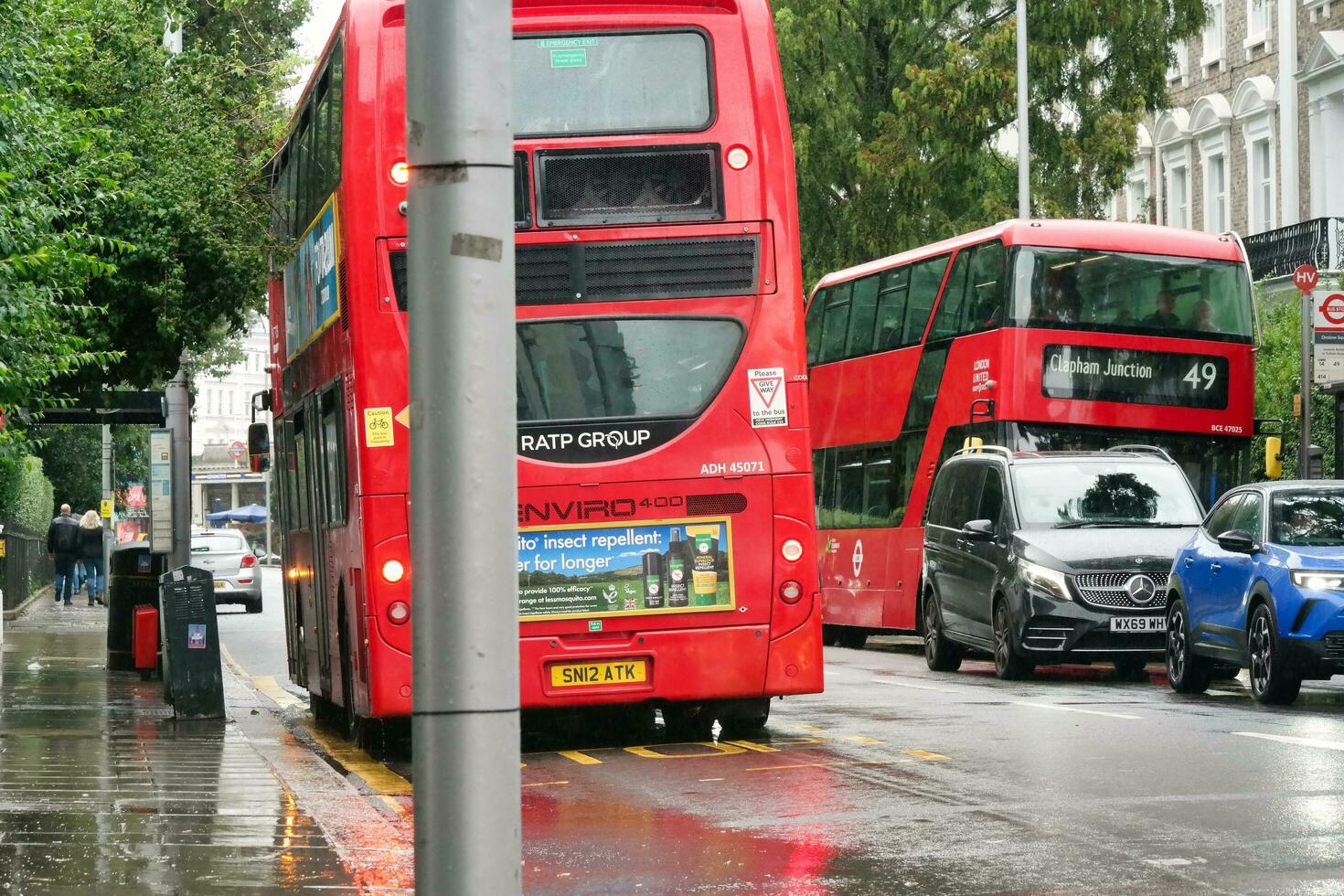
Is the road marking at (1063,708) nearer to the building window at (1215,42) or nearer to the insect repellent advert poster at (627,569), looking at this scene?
the insect repellent advert poster at (627,569)

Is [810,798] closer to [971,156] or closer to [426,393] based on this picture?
[426,393]

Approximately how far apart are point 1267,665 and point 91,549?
3414cm

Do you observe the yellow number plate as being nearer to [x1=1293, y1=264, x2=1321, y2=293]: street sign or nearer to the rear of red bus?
the rear of red bus

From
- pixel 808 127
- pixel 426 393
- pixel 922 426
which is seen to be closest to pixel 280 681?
pixel 922 426

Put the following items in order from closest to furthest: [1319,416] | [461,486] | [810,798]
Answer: [461,486], [810,798], [1319,416]

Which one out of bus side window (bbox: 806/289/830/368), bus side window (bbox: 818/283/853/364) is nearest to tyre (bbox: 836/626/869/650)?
bus side window (bbox: 806/289/830/368)

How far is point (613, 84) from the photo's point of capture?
44.0 ft

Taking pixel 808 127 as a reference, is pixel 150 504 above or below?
below

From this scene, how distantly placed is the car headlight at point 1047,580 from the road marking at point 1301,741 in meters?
5.72

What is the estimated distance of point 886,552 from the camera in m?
27.6

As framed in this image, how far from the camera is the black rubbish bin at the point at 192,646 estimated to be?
648 inches

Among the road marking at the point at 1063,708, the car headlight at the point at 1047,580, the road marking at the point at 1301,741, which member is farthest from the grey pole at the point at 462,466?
the car headlight at the point at 1047,580

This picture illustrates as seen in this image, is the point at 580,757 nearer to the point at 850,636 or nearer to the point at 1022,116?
the point at 850,636

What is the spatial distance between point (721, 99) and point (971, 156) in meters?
23.8
